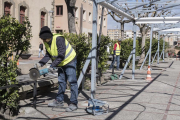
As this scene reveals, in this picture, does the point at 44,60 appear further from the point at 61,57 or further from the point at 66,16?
the point at 66,16

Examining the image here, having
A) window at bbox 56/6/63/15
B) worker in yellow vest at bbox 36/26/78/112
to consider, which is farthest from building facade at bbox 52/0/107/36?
worker in yellow vest at bbox 36/26/78/112

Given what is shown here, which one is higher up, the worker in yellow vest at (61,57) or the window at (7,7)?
the window at (7,7)

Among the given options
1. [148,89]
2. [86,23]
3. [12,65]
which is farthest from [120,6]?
[86,23]

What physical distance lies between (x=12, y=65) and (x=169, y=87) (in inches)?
217

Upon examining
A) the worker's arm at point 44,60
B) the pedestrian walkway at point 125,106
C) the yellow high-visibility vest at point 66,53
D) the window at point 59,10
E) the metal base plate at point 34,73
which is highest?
the window at point 59,10

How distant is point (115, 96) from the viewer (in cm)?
680

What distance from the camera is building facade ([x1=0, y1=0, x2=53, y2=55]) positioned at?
75.5ft

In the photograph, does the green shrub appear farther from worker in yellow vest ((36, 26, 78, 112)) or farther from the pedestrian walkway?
worker in yellow vest ((36, 26, 78, 112))

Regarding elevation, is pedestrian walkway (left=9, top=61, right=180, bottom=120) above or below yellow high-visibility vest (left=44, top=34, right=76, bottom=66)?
below

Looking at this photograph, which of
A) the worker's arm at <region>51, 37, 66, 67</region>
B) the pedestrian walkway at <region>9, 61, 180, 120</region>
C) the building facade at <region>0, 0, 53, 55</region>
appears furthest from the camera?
the building facade at <region>0, 0, 53, 55</region>

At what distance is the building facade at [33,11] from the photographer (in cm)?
2302

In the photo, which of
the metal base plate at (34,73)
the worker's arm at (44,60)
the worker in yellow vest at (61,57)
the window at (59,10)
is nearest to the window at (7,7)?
the window at (59,10)

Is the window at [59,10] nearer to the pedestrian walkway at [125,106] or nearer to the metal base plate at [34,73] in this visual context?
the pedestrian walkway at [125,106]

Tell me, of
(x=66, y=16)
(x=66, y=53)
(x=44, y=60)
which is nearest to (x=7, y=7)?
(x=66, y=16)
